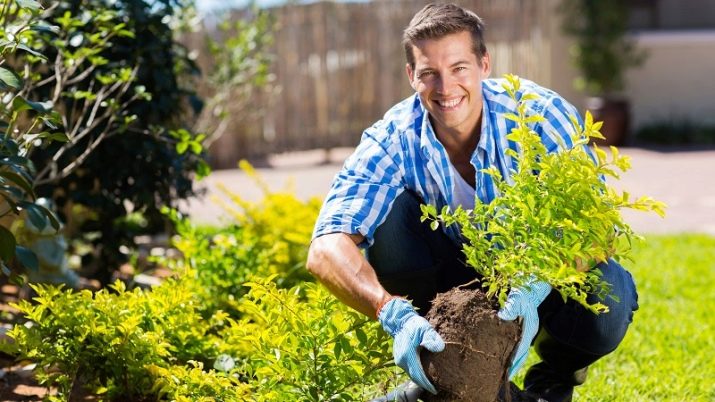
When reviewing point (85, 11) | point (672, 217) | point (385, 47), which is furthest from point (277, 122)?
point (85, 11)

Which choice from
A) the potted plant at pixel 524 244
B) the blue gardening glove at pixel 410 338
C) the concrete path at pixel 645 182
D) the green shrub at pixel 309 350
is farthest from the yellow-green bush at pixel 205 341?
the concrete path at pixel 645 182

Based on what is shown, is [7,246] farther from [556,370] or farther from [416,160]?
[556,370]

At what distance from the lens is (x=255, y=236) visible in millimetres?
4008

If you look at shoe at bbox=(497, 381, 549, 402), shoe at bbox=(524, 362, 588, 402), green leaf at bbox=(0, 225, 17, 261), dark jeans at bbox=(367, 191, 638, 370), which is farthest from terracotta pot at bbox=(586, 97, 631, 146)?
green leaf at bbox=(0, 225, 17, 261)

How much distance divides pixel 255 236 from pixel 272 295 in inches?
56.6

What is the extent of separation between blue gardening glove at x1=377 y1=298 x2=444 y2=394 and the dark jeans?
51cm

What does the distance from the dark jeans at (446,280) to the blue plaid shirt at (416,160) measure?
2.1 inches

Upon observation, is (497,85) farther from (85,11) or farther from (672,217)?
(672,217)

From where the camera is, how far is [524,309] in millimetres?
2498

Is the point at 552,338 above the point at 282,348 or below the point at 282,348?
below

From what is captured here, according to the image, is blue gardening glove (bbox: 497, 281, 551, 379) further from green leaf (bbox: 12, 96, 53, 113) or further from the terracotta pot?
the terracotta pot

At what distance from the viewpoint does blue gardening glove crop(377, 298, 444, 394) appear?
2.41 m

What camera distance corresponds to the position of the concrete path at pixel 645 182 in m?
7.40

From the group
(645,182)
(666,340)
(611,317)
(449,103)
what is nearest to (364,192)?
(449,103)
